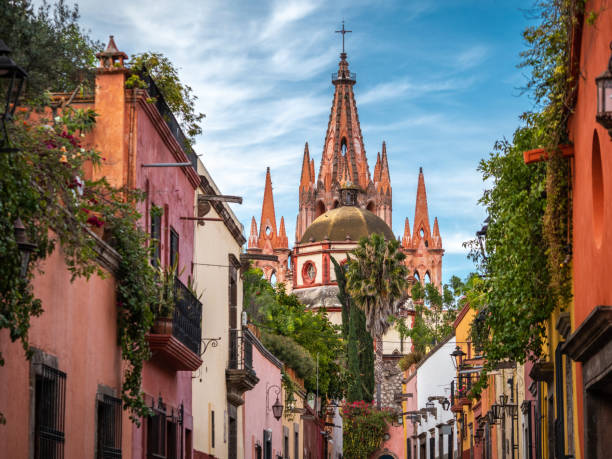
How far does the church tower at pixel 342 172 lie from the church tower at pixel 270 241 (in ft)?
8.74

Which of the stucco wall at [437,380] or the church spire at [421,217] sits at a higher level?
the church spire at [421,217]

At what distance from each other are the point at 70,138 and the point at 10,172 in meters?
2.34

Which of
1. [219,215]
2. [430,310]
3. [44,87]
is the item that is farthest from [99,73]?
[430,310]

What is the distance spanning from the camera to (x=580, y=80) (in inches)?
453

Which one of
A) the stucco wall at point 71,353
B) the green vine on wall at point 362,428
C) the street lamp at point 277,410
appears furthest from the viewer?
the green vine on wall at point 362,428

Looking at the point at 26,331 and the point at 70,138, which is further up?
the point at 70,138

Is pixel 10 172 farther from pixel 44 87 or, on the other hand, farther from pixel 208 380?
pixel 208 380

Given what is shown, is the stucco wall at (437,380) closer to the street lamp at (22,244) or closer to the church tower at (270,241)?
the street lamp at (22,244)

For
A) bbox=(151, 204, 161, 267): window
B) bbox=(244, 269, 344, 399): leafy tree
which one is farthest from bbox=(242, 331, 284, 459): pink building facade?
bbox=(244, 269, 344, 399): leafy tree

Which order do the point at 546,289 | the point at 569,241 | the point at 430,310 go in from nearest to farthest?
1. the point at 569,241
2. the point at 546,289
3. the point at 430,310

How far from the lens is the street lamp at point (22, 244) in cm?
927

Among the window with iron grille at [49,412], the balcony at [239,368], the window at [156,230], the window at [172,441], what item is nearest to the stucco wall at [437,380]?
the balcony at [239,368]

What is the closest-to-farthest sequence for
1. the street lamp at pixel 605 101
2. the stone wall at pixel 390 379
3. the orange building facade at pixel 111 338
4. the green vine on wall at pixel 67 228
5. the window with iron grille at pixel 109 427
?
1. the street lamp at pixel 605 101
2. the green vine on wall at pixel 67 228
3. the orange building facade at pixel 111 338
4. the window with iron grille at pixel 109 427
5. the stone wall at pixel 390 379

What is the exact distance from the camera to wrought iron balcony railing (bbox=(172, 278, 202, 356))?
15.6 meters
